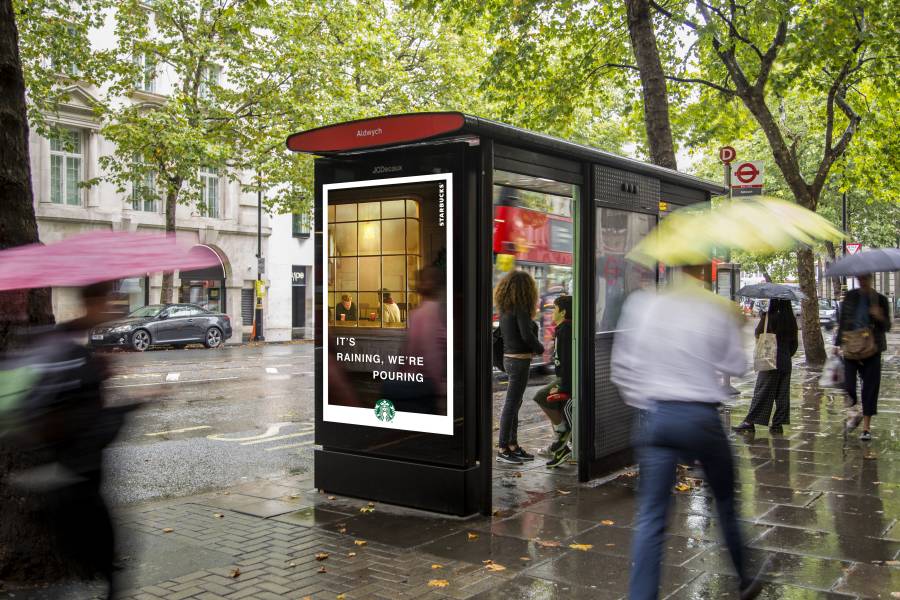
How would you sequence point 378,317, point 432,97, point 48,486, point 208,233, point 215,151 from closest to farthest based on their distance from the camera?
point 48,486 → point 378,317 → point 215,151 → point 432,97 → point 208,233

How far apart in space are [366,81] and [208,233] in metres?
9.84

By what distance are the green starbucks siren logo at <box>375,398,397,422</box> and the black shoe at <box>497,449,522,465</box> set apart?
2.18 m

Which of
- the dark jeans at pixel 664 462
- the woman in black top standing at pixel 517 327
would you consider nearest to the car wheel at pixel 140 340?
the woman in black top standing at pixel 517 327

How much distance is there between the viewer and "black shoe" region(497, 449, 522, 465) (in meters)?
8.07

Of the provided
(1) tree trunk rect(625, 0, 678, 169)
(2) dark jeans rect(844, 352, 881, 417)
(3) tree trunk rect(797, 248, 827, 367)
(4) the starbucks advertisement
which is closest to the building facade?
(1) tree trunk rect(625, 0, 678, 169)

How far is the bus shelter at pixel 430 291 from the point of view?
19.4ft

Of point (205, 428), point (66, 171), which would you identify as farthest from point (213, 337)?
point (205, 428)

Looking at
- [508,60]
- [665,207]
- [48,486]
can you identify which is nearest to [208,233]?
[508,60]

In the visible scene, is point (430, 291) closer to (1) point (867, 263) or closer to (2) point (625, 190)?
(2) point (625, 190)

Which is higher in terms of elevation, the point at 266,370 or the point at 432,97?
the point at 432,97

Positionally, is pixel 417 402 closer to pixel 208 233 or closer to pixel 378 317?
pixel 378 317

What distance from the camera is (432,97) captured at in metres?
31.1

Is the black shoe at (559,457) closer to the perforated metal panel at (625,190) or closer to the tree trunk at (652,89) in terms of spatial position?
the perforated metal panel at (625,190)

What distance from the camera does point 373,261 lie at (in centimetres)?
632
